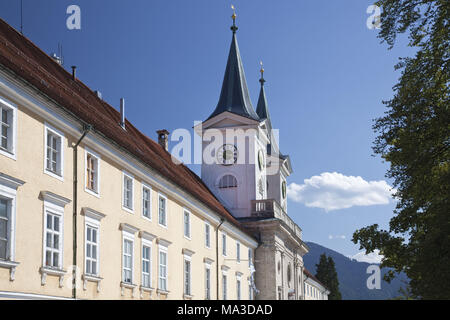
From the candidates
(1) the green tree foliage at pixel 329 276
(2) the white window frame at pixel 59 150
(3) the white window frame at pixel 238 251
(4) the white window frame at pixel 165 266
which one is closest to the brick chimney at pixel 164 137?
(3) the white window frame at pixel 238 251

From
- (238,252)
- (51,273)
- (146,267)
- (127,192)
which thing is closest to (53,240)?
(51,273)

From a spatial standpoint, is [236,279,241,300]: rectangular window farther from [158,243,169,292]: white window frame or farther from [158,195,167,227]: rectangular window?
[158,195,167,227]: rectangular window

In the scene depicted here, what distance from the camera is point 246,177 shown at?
5297cm

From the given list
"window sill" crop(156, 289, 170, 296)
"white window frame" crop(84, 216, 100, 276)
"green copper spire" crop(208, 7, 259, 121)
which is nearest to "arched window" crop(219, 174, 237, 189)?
"green copper spire" crop(208, 7, 259, 121)

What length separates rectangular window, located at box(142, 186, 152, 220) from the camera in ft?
87.9

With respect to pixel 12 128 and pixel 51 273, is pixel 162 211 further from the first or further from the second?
pixel 12 128

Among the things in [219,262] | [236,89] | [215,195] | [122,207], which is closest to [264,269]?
[215,195]

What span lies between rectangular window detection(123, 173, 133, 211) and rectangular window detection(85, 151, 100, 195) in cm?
251

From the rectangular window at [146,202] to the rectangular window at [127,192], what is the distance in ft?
4.33

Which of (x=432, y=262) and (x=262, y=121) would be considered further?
(x=262, y=121)

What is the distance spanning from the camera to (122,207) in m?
24.3
